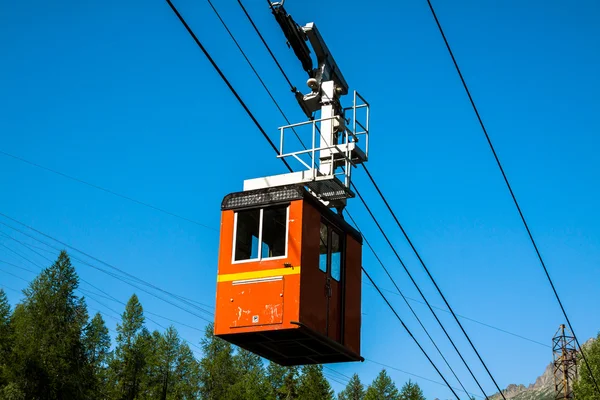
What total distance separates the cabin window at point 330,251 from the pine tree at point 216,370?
60.5 meters

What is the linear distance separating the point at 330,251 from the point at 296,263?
182 cm

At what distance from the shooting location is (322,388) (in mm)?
78125

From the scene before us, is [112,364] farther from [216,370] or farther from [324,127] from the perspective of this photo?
[324,127]

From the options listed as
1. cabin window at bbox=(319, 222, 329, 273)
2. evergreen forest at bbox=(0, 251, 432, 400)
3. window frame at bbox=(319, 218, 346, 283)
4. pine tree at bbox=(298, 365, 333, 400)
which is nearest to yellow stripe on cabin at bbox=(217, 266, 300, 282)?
window frame at bbox=(319, 218, 346, 283)

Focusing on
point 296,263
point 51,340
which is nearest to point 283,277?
point 296,263

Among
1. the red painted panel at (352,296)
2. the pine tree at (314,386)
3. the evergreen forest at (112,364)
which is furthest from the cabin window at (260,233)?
the pine tree at (314,386)

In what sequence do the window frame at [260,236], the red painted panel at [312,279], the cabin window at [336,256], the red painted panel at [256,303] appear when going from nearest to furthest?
the red painted panel at [256,303] → the red painted panel at [312,279] → the window frame at [260,236] → the cabin window at [336,256]

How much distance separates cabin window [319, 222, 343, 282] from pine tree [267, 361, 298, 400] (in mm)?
60955

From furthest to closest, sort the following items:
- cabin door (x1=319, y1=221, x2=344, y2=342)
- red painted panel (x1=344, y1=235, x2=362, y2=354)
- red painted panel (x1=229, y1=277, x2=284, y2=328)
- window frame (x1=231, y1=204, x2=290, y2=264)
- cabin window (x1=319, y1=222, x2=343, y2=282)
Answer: red painted panel (x1=344, y1=235, x2=362, y2=354) < cabin window (x1=319, y1=222, x2=343, y2=282) < cabin door (x1=319, y1=221, x2=344, y2=342) < window frame (x1=231, y1=204, x2=290, y2=264) < red painted panel (x1=229, y1=277, x2=284, y2=328)

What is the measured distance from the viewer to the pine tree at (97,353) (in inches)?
2682

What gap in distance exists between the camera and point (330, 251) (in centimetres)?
1870

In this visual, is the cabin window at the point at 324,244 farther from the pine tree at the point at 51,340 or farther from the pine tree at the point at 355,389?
the pine tree at the point at 355,389

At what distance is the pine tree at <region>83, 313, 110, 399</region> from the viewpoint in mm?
68125

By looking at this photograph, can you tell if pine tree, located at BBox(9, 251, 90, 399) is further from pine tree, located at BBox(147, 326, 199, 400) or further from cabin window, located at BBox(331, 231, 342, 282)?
cabin window, located at BBox(331, 231, 342, 282)
